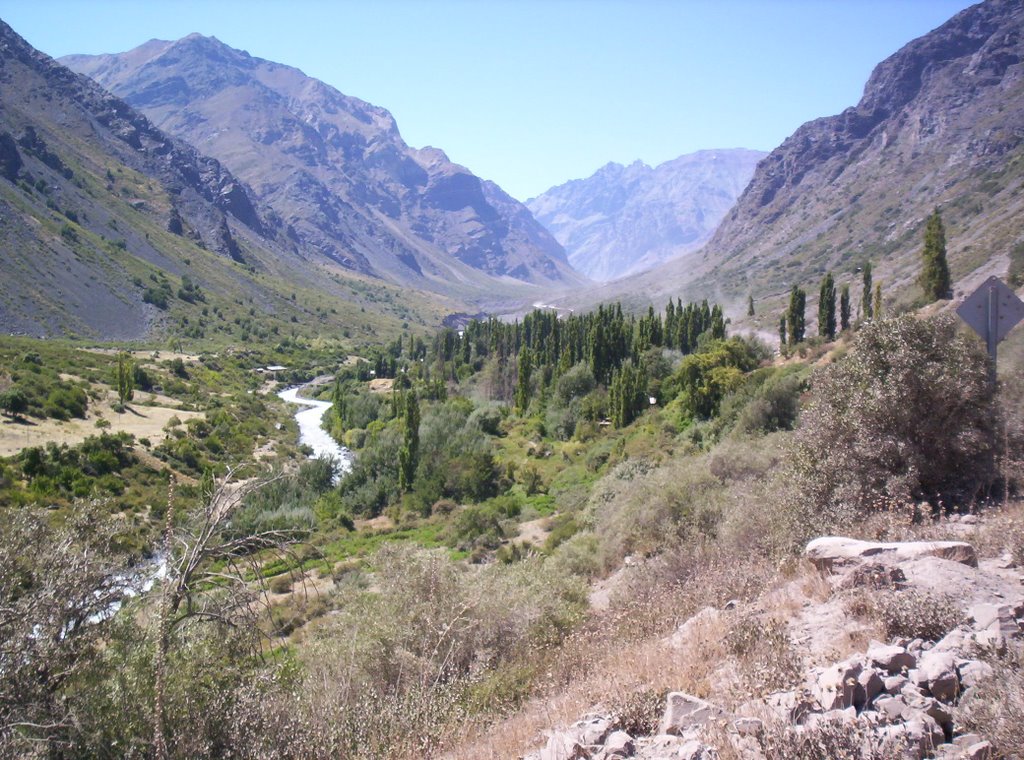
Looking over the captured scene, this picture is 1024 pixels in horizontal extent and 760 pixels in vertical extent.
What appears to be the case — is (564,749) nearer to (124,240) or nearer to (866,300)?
(866,300)

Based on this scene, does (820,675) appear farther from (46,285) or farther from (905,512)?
(46,285)

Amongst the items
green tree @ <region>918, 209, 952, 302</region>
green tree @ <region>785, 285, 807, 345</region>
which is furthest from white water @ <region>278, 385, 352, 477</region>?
Answer: green tree @ <region>918, 209, 952, 302</region>

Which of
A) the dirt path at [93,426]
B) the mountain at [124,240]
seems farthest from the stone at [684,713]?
the mountain at [124,240]

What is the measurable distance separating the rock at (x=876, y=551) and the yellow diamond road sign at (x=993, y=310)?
9.41 feet

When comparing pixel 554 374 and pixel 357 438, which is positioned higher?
pixel 554 374

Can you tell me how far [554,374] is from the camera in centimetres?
5466

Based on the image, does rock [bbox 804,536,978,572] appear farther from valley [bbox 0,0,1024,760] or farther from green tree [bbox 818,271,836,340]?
green tree [bbox 818,271,836,340]

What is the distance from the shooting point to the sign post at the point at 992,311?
718 cm

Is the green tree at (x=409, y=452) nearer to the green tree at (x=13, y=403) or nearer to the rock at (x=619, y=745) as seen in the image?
the green tree at (x=13, y=403)

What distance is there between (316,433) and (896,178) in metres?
135

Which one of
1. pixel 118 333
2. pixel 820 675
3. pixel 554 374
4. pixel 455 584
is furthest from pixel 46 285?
pixel 820 675

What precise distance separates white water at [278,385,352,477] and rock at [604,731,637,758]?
37.4m

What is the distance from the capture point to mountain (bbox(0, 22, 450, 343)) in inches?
3196

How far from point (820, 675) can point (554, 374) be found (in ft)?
165
